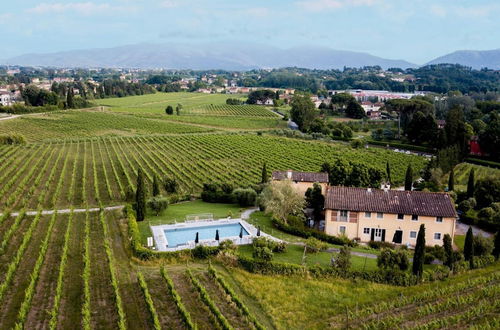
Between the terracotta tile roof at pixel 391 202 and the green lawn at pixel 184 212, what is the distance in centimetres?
888

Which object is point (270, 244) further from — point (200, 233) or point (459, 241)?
point (459, 241)

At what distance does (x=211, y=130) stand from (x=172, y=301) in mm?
67935

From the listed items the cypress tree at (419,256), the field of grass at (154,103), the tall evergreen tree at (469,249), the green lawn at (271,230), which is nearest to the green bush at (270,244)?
the green lawn at (271,230)

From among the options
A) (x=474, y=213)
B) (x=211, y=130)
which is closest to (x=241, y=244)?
(x=474, y=213)

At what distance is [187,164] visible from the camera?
55.8m

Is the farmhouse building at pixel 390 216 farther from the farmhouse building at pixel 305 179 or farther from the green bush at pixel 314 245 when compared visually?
the farmhouse building at pixel 305 179

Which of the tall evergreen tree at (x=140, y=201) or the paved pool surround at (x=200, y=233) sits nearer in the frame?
the paved pool surround at (x=200, y=233)

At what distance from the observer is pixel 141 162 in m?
56.3

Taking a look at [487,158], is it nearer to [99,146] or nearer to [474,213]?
[474,213]

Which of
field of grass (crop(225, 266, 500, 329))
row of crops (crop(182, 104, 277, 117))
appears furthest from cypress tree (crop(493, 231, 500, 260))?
row of crops (crop(182, 104, 277, 117))

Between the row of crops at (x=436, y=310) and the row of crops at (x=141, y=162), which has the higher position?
the row of crops at (x=141, y=162)

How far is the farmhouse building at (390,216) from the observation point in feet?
102

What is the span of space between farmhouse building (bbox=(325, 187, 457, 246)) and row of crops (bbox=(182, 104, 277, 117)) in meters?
82.9

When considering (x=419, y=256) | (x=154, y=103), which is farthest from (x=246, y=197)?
(x=154, y=103)
